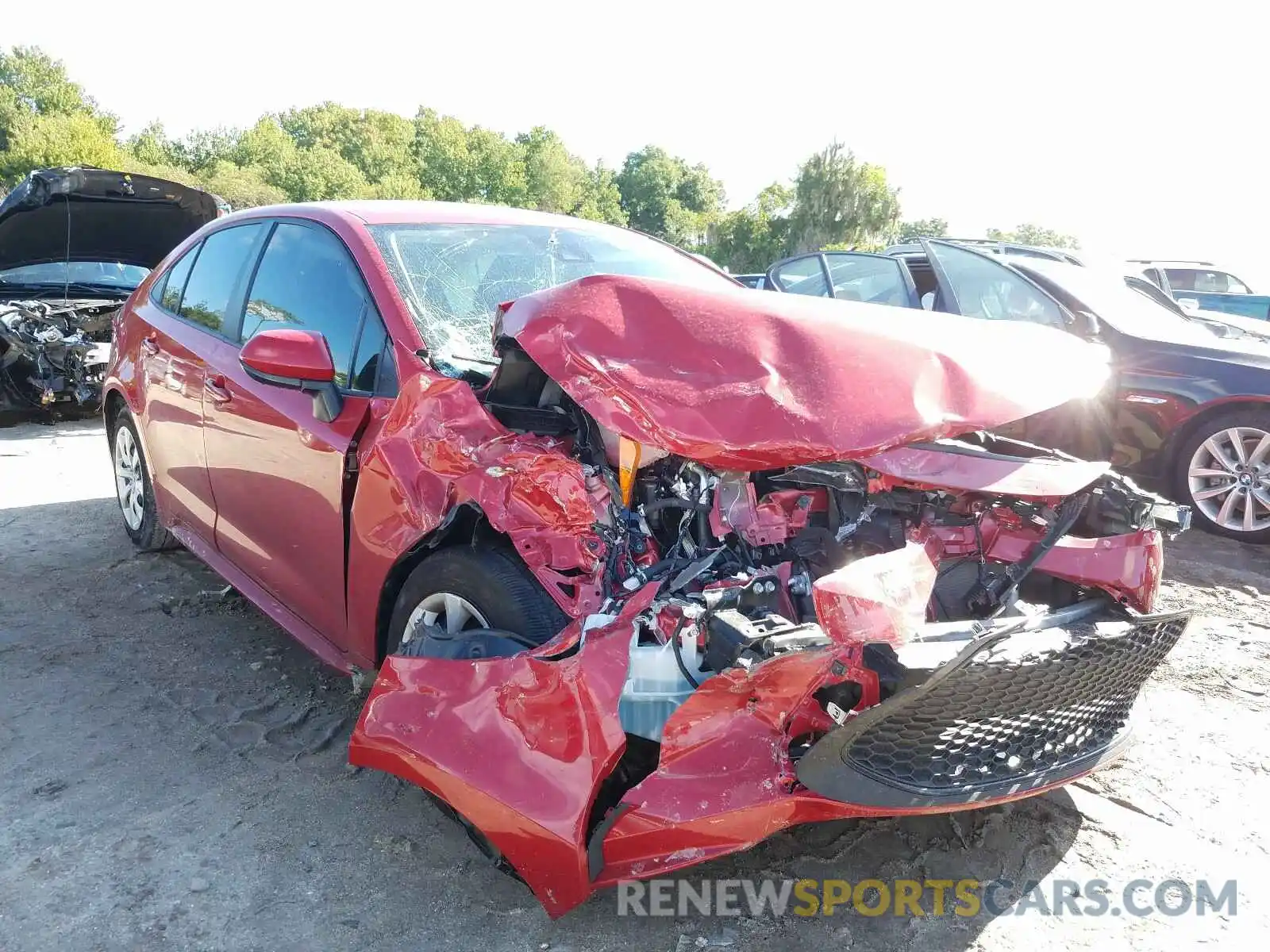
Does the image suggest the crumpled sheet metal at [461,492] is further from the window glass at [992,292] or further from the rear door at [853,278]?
the rear door at [853,278]

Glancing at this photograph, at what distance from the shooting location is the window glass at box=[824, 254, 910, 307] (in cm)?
635

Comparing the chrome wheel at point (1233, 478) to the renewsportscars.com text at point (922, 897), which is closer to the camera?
the renewsportscars.com text at point (922, 897)

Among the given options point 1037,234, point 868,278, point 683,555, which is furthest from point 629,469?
point 1037,234

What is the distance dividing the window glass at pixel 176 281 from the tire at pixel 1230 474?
5439mm

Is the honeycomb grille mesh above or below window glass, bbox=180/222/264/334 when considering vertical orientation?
below

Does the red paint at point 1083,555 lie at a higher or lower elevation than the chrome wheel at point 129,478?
higher

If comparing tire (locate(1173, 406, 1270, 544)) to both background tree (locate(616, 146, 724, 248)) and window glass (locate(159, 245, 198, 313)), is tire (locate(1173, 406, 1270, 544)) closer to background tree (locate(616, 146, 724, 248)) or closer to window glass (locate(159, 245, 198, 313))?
window glass (locate(159, 245, 198, 313))

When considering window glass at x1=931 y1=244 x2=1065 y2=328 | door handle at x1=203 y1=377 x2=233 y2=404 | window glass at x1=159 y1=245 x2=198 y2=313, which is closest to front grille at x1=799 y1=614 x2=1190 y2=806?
door handle at x1=203 y1=377 x2=233 y2=404

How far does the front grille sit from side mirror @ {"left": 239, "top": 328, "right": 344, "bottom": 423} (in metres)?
1.75

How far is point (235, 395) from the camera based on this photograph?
10.3 feet

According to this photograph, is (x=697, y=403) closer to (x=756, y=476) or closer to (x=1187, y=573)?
(x=756, y=476)

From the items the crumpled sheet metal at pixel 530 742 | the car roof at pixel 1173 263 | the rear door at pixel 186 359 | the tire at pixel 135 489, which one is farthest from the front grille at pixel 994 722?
the car roof at pixel 1173 263

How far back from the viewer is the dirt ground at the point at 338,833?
204 centimetres

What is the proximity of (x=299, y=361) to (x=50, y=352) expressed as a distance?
6.51 meters
